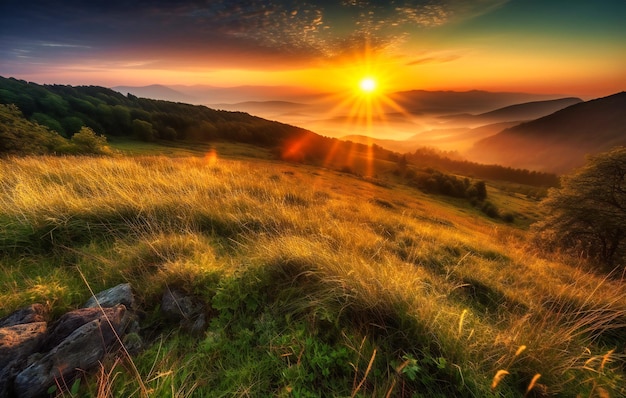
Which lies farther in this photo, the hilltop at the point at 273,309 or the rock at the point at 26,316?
the rock at the point at 26,316

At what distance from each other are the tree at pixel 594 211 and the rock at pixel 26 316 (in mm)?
29082

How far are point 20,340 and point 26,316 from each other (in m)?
0.39

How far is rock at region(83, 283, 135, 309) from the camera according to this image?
2742mm

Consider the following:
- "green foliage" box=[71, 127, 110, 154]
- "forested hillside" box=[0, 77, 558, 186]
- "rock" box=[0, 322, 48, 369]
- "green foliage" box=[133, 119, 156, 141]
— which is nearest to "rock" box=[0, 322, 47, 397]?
"rock" box=[0, 322, 48, 369]

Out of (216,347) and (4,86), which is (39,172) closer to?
(216,347)

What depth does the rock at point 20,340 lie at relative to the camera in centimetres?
202

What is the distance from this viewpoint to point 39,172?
687cm

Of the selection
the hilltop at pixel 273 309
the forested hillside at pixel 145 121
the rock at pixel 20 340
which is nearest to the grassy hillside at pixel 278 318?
the hilltop at pixel 273 309

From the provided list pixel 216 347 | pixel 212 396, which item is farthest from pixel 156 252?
pixel 212 396

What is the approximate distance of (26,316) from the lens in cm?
240

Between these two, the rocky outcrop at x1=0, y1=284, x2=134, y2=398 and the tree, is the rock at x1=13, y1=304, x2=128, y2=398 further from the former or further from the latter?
the tree

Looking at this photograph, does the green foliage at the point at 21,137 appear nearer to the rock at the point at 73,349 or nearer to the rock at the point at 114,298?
the rock at the point at 114,298

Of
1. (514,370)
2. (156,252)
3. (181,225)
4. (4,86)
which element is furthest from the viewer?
(4,86)

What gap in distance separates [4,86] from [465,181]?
500 ft
